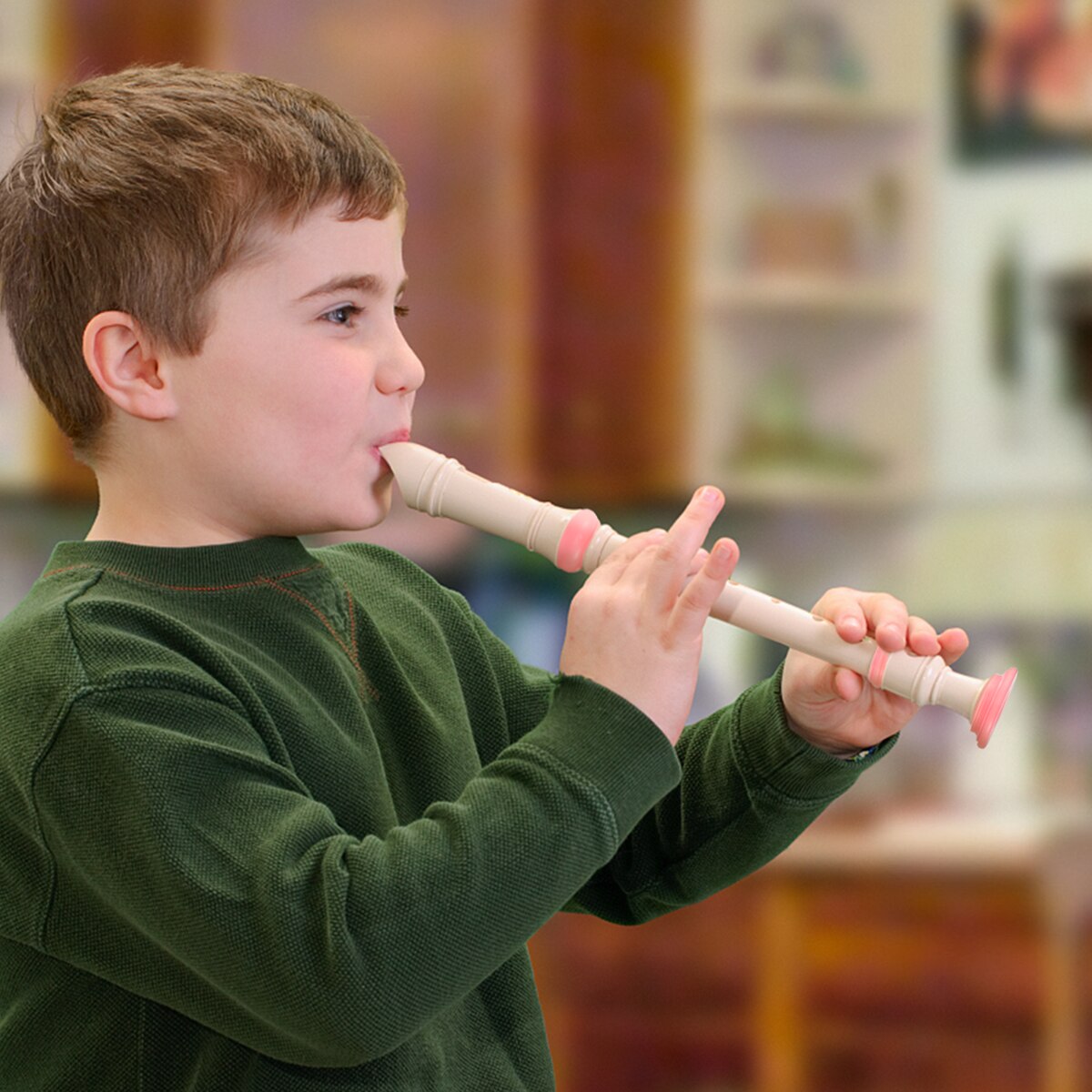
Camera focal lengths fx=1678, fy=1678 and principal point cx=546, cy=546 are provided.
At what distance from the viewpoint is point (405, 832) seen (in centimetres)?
73

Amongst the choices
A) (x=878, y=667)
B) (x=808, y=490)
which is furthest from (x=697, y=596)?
(x=808, y=490)

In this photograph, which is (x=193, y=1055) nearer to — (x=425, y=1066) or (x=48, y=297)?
(x=425, y=1066)

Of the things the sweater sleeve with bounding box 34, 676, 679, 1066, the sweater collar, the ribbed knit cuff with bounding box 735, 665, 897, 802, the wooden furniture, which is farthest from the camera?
the wooden furniture

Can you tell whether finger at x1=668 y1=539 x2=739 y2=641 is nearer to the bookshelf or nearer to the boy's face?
the boy's face

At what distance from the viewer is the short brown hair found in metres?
0.82

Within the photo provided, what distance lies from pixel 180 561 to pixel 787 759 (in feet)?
1.12

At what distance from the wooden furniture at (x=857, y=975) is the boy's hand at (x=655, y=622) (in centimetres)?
173

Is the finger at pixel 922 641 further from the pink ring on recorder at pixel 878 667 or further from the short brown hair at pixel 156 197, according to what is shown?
the short brown hair at pixel 156 197

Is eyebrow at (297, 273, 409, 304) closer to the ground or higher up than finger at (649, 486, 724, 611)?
higher up

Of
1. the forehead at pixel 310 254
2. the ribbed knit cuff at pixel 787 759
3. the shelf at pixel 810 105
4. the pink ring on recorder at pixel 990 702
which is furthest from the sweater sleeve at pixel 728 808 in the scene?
the shelf at pixel 810 105

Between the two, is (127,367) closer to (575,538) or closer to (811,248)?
(575,538)

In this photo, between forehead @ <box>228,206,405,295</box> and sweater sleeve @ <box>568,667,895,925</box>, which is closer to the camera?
forehead @ <box>228,206,405,295</box>

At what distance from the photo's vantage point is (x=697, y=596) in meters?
0.78

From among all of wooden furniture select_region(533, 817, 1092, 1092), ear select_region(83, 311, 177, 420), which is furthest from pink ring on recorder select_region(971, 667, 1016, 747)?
wooden furniture select_region(533, 817, 1092, 1092)
